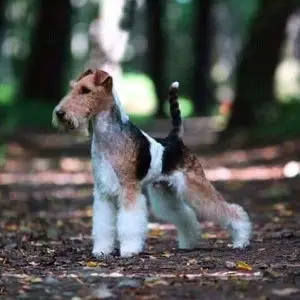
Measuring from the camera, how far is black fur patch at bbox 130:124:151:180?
320 inches

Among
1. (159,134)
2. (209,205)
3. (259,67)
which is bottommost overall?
(209,205)

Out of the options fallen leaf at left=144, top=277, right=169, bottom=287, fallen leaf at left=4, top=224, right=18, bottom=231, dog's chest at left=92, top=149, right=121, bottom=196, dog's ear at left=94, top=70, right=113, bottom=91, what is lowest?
fallen leaf at left=4, top=224, right=18, bottom=231

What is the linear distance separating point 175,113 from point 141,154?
0.99m

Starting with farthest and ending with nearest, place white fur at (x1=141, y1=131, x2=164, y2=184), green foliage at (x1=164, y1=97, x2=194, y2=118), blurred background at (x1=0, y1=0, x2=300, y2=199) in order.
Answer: green foliage at (x1=164, y1=97, x2=194, y2=118) < blurred background at (x1=0, y1=0, x2=300, y2=199) < white fur at (x1=141, y1=131, x2=164, y2=184)

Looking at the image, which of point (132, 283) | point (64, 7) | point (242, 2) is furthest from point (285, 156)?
point (242, 2)

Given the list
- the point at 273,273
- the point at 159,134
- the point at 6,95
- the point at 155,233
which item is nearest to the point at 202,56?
the point at 6,95

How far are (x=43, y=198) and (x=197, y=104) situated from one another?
110ft

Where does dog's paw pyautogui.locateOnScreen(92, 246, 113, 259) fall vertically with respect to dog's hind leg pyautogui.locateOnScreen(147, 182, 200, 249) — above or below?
below

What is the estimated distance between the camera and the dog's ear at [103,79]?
26.3 feet

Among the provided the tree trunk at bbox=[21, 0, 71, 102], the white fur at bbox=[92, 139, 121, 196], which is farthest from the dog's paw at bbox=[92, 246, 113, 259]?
the tree trunk at bbox=[21, 0, 71, 102]

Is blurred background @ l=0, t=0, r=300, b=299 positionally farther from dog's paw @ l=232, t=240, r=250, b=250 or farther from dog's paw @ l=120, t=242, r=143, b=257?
dog's paw @ l=120, t=242, r=143, b=257

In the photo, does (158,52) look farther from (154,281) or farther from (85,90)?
(154,281)

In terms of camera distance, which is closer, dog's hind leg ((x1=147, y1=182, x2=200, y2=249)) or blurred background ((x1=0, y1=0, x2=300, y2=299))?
blurred background ((x1=0, y1=0, x2=300, y2=299))

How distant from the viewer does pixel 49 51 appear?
33.5 m
